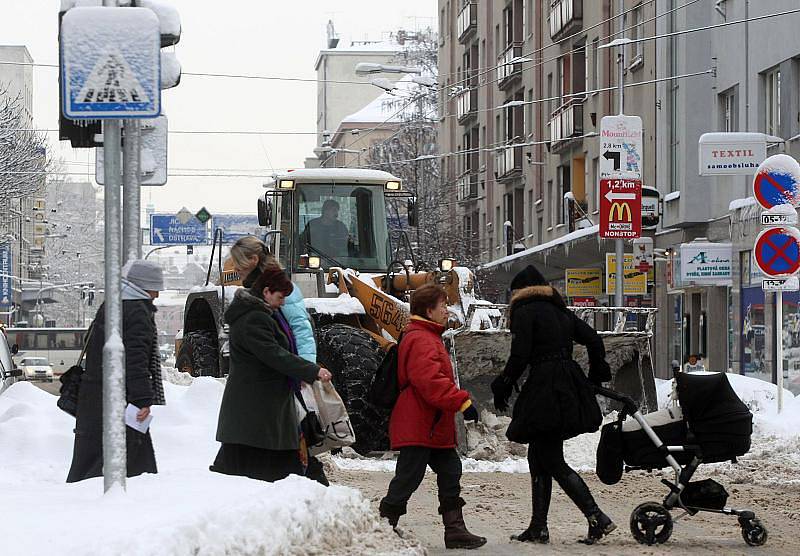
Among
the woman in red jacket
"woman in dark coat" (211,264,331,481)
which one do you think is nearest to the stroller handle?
the woman in red jacket

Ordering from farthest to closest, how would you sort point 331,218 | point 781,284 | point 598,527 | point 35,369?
point 35,369 → point 781,284 → point 331,218 → point 598,527

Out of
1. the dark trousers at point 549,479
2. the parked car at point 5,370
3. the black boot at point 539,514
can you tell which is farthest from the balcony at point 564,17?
the black boot at point 539,514

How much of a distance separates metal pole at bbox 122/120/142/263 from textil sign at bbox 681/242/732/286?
17.1 meters

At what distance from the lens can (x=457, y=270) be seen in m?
15.9

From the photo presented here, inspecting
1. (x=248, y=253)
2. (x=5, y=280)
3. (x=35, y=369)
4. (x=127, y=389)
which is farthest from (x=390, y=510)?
(x=5, y=280)

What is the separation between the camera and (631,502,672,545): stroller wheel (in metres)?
9.29

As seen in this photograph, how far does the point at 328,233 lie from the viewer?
1714 centimetres

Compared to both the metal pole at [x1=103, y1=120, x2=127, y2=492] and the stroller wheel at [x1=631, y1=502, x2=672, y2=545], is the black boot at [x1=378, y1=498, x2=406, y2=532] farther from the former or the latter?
the metal pole at [x1=103, y1=120, x2=127, y2=492]

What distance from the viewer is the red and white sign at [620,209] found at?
84.4ft

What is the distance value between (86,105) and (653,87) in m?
30.2

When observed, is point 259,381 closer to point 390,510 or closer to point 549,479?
point 390,510

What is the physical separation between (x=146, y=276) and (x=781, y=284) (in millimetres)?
10723

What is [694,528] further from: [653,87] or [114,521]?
[653,87]

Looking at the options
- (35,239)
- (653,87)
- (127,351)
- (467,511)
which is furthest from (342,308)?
(35,239)
